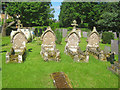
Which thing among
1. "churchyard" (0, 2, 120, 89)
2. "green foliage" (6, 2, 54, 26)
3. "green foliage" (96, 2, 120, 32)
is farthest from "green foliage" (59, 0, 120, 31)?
"churchyard" (0, 2, 120, 89)

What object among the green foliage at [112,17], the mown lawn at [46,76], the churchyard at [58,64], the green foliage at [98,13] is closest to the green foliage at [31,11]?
the churchyard at [58,64]

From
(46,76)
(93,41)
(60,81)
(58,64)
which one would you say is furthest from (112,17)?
(60,81)

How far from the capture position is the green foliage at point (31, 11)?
24.9 metres

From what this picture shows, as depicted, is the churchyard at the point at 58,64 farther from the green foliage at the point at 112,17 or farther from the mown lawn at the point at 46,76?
the green foliage at the point at 112,17

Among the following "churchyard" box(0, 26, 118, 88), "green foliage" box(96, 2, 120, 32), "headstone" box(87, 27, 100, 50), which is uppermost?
"green foliage" box(96, 2, 120, 32)

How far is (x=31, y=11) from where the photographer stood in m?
25.4

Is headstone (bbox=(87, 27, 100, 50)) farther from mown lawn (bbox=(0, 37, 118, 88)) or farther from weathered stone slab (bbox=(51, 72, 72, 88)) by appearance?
weathered stone slab (bbox=(51, 72, 72, 88))

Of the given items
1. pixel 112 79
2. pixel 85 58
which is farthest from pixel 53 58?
pixel 112 79

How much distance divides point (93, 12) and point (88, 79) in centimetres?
3401

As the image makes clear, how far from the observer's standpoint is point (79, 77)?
655 cm

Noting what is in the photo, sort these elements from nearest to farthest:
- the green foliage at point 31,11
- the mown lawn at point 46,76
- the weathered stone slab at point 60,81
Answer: the weathered stone slab at point 60,81
the mown lawn at point 46,76
the green foliage at point 31,11

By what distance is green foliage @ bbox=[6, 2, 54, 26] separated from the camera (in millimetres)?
24938

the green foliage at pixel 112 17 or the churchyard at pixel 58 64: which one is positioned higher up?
the green foliage at pixel 112 17

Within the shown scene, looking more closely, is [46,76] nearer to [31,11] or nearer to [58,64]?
A: [58,64]
